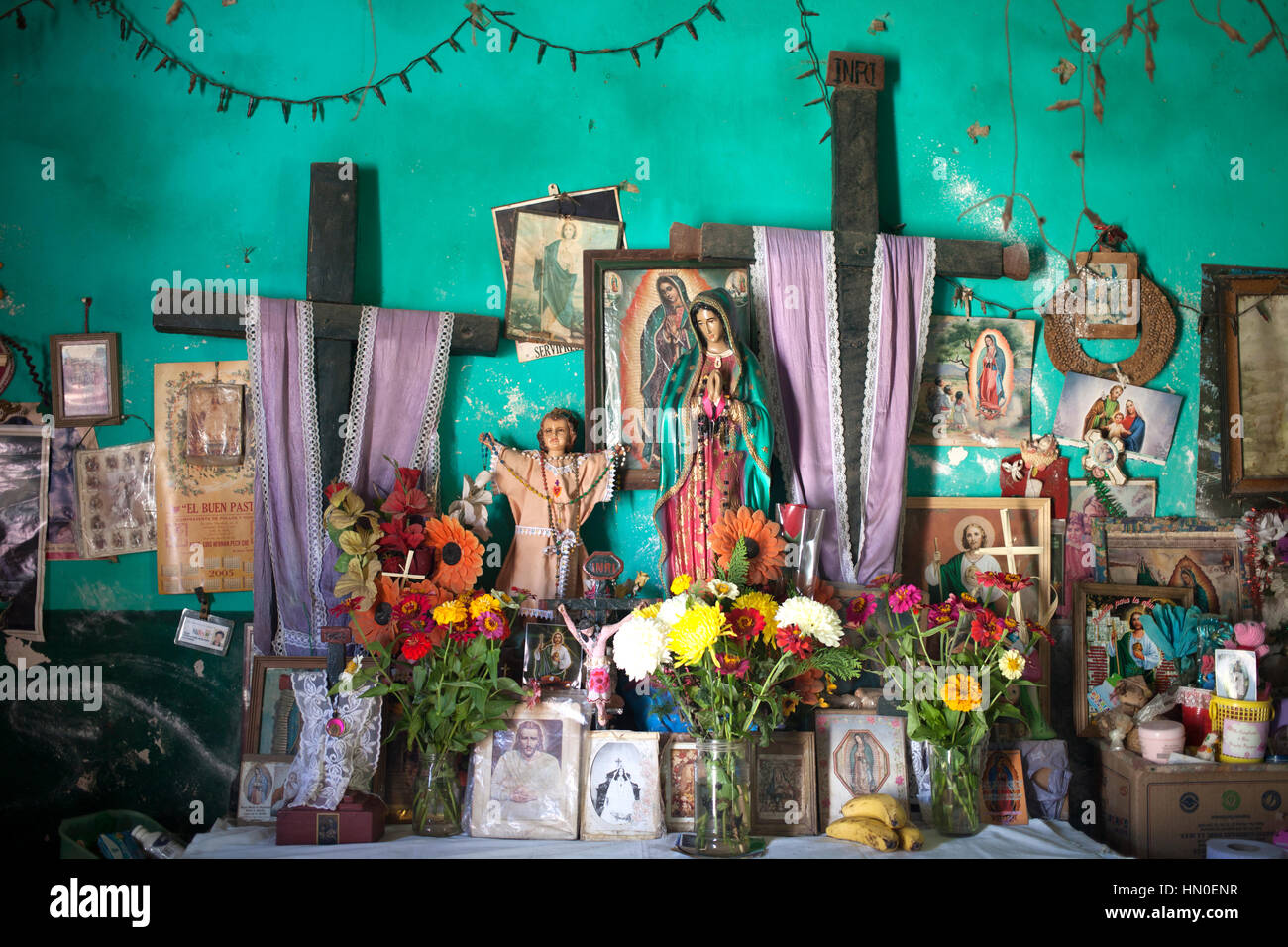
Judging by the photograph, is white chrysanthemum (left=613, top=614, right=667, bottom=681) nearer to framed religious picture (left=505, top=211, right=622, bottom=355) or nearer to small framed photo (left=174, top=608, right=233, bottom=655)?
framed religious picture (left=505, top=211, right=622, bottom=355)

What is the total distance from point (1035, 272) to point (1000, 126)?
25.7 inches

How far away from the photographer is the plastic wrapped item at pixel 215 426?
394cm

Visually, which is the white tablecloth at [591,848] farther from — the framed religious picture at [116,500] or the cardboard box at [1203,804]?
the framed religious picture at [116,500]

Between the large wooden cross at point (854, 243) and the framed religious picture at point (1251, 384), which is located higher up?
the large wooden cross at point (854, 243)

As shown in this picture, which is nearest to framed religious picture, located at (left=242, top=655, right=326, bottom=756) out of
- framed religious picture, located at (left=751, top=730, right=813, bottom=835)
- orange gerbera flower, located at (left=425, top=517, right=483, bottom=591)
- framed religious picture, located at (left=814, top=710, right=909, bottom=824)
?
orange gerbera flower, located at (left=425, top=517, right=483, bottom=591)

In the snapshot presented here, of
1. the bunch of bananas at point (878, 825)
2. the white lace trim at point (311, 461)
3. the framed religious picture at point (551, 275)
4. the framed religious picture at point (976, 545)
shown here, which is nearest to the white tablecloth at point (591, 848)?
the bunch of bananas at point (878, 825)

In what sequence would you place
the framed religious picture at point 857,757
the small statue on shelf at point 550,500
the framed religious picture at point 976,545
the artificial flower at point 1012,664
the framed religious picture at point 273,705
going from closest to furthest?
the artificial flower at point 1012,664
the framed religious picture at point 857,757
the framed religious picture at point 273,705
the small statue on shelf at point 550,500
the framed religious picture at point 976,545

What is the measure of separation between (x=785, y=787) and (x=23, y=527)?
123 inches

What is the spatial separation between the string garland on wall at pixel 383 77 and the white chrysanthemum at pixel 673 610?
2361 millimetres

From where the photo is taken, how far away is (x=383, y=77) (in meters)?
4.08

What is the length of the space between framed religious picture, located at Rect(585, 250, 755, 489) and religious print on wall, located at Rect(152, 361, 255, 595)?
1399mm

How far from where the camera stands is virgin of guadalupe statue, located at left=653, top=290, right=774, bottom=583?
372 centimetres

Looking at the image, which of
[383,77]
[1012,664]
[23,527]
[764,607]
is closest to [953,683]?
[1012,664]

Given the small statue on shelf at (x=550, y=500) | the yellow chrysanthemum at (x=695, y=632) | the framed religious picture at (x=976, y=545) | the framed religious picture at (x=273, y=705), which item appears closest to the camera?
the yellow chrysanthemum at (x=695, y=632)
